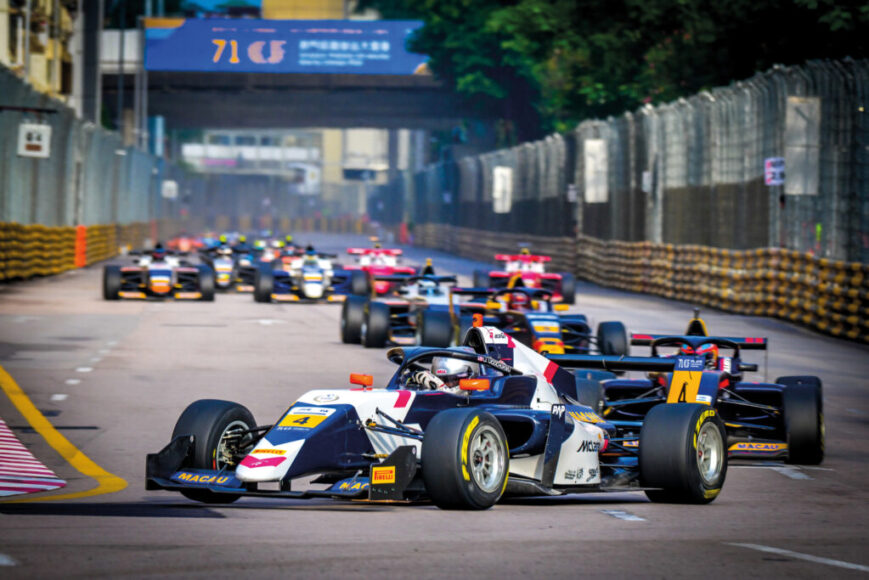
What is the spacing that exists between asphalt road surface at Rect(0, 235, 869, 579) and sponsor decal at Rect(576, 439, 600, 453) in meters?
0.36

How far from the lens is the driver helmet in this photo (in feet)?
36.7

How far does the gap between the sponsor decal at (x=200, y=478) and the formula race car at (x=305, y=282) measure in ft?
84.2

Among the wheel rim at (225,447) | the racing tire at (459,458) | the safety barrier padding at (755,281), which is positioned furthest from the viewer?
the safety barrier padding at (755,281)

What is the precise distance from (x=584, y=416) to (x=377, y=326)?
1283 centimetres

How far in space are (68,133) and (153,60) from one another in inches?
1026

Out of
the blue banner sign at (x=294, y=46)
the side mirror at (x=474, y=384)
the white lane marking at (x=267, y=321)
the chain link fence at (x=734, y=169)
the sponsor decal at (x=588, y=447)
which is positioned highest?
the blue banner sign at (x=294, y=46)

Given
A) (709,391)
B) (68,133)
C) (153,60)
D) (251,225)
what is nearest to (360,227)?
(251,225)

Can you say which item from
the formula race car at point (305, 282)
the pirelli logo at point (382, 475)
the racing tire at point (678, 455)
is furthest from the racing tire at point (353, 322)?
the pirelli logo at point (382, 475)

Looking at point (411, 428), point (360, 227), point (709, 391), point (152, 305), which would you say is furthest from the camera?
point (360, 227)

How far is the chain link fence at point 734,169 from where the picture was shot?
2875 centimetres

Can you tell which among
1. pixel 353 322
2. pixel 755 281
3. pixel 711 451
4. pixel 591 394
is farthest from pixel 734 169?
pixel 711 451

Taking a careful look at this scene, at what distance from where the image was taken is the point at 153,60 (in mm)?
78625

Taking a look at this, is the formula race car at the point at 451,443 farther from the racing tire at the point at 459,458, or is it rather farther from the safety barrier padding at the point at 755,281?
the safety barrier padding at the point at 755,281

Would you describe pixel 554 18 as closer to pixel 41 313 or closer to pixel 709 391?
pixel 41 313
